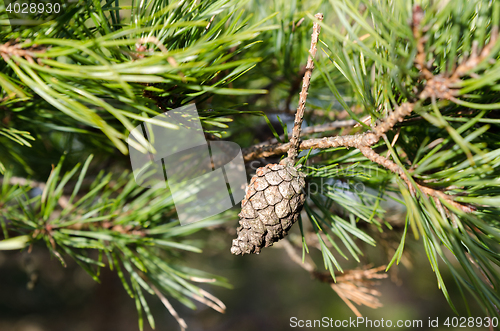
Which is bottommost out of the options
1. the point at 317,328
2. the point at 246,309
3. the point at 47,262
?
the point at 246,309

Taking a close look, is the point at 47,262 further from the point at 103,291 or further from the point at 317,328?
the point at 317,328

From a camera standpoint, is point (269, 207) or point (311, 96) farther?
point (311, 96)

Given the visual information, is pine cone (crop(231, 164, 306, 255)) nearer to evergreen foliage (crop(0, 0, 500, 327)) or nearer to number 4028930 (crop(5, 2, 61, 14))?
evergreen foliage (crop(0, 0, 500, 327))

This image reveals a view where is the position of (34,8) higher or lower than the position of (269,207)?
higher

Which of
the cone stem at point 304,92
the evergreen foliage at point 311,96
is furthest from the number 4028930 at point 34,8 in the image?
the cone stem at point 304,92

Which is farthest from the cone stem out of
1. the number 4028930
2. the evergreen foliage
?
the number 4028930

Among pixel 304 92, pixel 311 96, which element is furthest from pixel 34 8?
pixel 311 96

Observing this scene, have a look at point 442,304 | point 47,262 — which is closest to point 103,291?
point 47,262

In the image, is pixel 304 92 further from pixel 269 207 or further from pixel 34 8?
pixel 34 8
